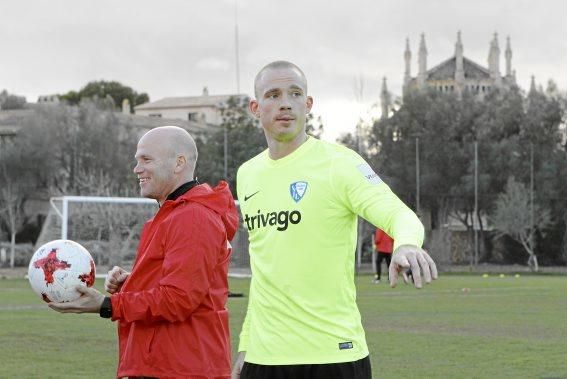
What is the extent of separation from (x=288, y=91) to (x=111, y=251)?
3739 cm

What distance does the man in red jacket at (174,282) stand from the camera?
6047 mm

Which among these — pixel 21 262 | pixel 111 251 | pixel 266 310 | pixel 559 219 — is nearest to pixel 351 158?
pixel 266 310

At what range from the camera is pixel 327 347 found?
6090mm

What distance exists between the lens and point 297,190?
6.29m

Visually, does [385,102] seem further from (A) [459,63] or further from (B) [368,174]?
(B) [368,174]

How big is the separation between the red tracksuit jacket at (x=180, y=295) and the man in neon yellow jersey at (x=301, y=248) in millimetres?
203

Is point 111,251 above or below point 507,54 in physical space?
below

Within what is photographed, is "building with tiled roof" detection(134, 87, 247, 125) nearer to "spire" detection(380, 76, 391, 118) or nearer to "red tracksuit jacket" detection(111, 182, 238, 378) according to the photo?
"spire" detection(380, 76, 391, 118)

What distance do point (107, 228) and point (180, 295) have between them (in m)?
38.6

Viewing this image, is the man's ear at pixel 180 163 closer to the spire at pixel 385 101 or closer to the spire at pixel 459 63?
the spire at pixel 385 101

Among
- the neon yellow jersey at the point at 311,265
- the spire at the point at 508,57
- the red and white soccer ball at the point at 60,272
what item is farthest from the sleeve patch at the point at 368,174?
the spire at the point at 508,57

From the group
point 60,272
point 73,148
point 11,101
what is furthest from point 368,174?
point 11,101

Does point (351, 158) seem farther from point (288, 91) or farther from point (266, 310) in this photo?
point (266, 310)

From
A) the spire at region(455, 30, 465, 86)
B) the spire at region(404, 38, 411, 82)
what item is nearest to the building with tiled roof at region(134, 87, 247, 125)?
the spire at region(404, 38, 411, 82)
